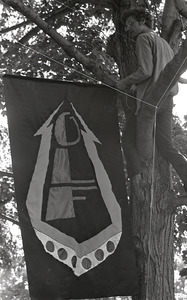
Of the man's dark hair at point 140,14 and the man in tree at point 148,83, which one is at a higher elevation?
the man's dark hair at point 140,14

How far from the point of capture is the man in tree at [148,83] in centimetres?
591

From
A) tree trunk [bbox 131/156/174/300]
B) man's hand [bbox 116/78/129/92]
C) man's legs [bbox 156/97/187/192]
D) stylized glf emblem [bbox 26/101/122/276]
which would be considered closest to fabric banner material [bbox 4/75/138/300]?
stylized glf emblem [bbox 26/101/122/276]

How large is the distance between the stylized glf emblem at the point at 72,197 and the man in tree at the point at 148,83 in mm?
420

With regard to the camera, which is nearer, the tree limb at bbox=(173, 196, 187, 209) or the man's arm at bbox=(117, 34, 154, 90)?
the man's arm at bbox=(117, 34, 154, 90)

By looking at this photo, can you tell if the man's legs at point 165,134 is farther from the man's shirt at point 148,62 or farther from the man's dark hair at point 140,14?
the man's dark hair at point 140,14

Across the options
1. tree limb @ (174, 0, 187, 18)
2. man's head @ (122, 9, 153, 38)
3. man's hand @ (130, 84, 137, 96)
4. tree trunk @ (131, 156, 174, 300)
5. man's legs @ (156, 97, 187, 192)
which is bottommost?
tree trunk @ (131, 156, 174, 300)

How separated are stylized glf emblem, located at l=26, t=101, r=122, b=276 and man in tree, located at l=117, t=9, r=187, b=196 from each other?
1.38ft

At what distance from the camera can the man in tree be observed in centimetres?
591

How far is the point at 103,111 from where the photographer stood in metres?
6.34

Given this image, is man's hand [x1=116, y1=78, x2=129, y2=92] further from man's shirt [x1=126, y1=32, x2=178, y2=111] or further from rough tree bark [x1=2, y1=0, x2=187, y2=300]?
rough tree bark [x1=2, y1=0, x2=187, y2=300]

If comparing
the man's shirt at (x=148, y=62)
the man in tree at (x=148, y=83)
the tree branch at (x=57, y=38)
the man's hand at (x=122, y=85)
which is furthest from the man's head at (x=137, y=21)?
the tree branch at (x=57, y=38)

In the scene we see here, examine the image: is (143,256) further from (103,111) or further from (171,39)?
(171,39)

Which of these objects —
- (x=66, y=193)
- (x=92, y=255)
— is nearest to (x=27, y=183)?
(x=66, y=193)

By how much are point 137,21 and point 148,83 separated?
27.9 inches
